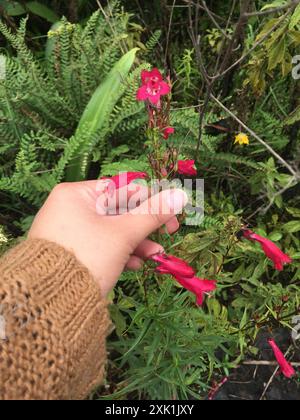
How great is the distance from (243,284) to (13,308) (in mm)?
1039

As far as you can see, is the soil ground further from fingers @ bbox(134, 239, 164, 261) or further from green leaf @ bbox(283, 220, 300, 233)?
fingers @ bbox(134, 239, 164, 261)

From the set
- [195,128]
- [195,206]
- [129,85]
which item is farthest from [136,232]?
[129,85]

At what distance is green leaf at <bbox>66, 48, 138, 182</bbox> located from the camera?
1843 millimetres

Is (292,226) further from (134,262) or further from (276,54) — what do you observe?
(134,262)

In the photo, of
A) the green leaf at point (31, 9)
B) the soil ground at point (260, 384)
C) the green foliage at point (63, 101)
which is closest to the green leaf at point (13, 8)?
the green leaf at point (31, 9)

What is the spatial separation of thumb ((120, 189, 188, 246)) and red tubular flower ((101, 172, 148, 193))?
11cm

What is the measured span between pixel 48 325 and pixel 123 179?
0.40 metres

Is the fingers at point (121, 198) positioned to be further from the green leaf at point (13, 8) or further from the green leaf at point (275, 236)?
the green leaf at point (13, 8)

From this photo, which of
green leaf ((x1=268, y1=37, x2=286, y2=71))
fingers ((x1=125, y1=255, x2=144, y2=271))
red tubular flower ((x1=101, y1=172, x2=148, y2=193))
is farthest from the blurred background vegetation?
red tubular flower ((x1=101, y1=172, x2=148, y2=193))

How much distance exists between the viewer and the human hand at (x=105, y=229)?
3.28ft

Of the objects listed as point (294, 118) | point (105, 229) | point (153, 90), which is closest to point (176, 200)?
point (105, 229)

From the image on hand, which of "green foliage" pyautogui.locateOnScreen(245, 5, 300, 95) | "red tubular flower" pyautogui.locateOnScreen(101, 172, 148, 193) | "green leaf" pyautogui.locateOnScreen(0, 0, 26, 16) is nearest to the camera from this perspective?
"red tubular flower" pyautogui.locateOnScreen(101, 172, 148, 193)

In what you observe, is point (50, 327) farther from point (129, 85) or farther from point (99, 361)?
point (129, 85)

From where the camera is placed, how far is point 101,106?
1872 millimetres
